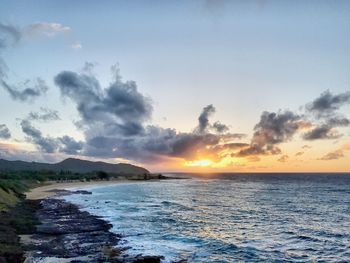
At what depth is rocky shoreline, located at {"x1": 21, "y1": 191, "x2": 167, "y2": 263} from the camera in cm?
3319

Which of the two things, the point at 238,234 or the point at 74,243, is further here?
the point at 238,234

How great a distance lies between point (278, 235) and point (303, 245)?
586 cm

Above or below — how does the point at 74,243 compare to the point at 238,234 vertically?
above

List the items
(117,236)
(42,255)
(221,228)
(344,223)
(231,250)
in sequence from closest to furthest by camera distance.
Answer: (42,255) < (231,250) < (117,236) < (221,228) < (344,223)

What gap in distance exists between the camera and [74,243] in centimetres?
3956

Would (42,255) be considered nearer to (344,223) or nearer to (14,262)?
(14,262)

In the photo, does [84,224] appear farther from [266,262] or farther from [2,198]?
[266,262]

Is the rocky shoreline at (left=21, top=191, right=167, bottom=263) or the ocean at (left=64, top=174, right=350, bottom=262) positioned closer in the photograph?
the rocky shoreline at (left=21, top=191, right=167, bottom=263)

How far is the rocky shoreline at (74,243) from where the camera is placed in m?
33.2

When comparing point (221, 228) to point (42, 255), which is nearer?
point (42, 255)

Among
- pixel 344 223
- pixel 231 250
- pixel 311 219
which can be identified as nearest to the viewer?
pixel 231 250

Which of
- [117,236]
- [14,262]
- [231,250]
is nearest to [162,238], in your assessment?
[117,236]

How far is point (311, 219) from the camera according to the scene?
6234 cm

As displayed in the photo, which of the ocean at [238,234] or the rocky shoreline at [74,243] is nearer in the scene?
the rocky shoreline at [74,243]
